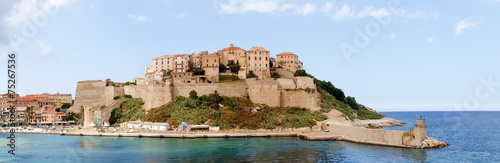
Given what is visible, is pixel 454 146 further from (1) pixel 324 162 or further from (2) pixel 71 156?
(2) pixel 71 156

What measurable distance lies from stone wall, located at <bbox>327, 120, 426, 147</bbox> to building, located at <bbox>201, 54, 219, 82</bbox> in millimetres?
16918

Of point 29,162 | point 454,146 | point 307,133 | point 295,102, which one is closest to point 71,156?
point 29,162

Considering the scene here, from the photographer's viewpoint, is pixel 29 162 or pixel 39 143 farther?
pixel 39 143

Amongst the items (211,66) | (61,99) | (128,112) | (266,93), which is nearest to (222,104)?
(266,93)

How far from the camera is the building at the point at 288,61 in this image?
55.4 m

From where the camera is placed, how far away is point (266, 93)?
43.4m

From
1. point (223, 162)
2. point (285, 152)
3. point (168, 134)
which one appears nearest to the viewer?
point (223, 162)

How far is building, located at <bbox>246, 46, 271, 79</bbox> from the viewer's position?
49125 millimetres

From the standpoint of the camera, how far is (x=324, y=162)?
2408cm

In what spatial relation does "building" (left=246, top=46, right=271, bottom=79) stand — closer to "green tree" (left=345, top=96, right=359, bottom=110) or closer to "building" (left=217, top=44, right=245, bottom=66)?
"building" (left=217, top=44, right=245, bottom=66)

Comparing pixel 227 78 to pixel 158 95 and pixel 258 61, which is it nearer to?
pixel 258 61

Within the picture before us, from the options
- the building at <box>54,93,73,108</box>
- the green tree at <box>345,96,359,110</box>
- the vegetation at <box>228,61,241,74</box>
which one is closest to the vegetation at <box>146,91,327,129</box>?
the vegetation at <box>228,61,241,74</box>

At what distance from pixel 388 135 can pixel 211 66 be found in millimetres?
23760

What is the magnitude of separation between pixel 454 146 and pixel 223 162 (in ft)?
62.6
